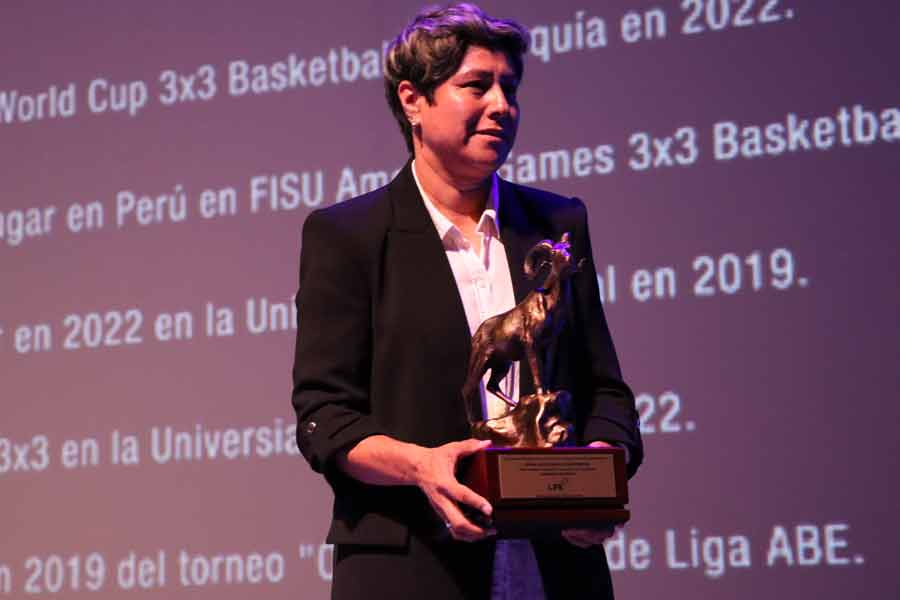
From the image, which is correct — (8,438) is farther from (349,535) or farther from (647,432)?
(349,535)

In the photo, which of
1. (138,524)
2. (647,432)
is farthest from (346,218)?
(138,524)

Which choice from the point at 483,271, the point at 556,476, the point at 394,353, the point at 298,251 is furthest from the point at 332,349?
the point at 298,251

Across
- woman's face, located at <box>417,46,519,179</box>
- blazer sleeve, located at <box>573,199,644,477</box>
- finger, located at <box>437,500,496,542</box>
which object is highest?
woman's face, located at <box>417,46,519,179</box>

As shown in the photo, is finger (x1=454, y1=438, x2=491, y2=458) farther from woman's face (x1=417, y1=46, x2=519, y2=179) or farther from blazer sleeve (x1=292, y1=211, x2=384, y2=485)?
woman's face (x1=417, y1=46, x2=519, y2=179)

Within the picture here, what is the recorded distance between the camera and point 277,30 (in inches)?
152

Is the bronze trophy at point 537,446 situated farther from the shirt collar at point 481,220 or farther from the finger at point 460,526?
the shirt collar at point 481,220

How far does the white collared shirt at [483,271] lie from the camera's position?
1.47 metres

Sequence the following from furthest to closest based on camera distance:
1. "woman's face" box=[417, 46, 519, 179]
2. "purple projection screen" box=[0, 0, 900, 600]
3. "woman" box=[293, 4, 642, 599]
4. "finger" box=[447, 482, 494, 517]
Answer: "purple projection screen" box=[0, 0, 900, 600]
"woman's face" box=[417, 46, 519, 179]
"woman" box=[293, 4, 642, 599]
"finger" box=[447, 482, 494, 517]

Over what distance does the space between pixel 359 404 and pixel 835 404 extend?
6.61ft

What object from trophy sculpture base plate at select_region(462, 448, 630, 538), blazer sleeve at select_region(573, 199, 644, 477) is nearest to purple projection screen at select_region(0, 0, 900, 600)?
blazer sleeve at select_region(573, 199, 644, 477)

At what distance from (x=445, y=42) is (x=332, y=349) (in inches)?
15.2

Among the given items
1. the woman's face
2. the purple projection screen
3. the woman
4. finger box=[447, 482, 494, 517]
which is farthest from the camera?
the purple projection screen

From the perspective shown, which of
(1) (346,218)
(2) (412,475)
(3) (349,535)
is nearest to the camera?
(2) (412,475)

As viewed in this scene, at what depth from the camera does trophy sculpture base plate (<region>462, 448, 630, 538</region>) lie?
127 centimetres
